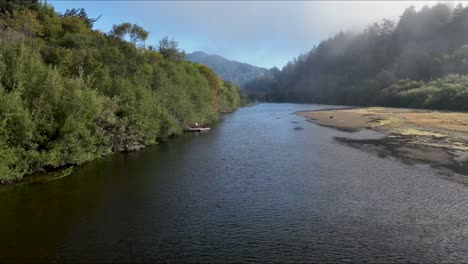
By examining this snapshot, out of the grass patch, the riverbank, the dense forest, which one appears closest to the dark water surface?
the dense forest

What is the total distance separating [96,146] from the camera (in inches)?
1597

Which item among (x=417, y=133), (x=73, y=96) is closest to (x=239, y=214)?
(x=73, y=96)

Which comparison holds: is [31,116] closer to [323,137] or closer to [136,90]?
[136,90]

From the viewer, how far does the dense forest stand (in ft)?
101

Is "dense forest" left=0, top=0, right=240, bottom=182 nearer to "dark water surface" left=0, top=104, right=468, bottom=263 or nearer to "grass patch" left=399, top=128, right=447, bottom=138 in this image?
"dark water surface" left=0, top=104, right=468, bottom=263

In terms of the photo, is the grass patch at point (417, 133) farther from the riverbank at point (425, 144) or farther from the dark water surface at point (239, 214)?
the dark water surface at point (239, 214)

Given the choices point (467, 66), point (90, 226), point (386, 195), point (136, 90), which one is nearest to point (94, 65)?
point (136, 90)

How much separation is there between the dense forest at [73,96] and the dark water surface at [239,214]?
2941 millimetres

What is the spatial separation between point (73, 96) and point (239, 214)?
2015 cm

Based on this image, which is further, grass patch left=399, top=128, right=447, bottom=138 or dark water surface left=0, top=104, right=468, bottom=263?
grass patch left=399, top=128, right=447, bottom=138

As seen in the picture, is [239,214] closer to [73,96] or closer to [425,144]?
[73,96]

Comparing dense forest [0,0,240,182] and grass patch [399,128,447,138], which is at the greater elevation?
dense forest [0,0,240,182]

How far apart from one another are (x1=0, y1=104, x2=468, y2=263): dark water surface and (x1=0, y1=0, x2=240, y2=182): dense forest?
2.94m

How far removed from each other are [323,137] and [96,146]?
3391 centimetres
